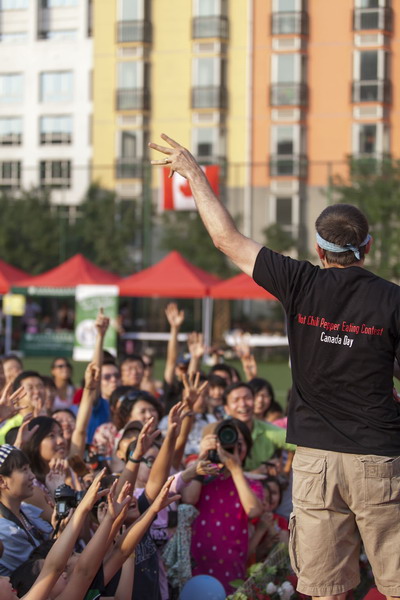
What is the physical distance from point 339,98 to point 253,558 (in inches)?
1382

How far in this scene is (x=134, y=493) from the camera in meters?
4.73

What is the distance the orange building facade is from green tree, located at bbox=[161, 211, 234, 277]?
4511 mm

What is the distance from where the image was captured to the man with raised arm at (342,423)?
3.15m

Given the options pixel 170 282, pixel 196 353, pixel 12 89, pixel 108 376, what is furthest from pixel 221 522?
pixel 12 89

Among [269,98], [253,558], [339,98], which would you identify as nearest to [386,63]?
[339,98]

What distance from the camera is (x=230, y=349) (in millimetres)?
27766

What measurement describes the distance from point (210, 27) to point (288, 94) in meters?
4.69

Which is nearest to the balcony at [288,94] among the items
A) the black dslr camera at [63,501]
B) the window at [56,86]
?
the window at [56,86]

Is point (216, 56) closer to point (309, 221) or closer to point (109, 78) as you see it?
point (109, 78)

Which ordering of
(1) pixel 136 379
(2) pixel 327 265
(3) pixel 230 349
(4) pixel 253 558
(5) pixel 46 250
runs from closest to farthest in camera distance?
(2) pixel 327 265
(4) pixel 253 558
(1) pixel 136 379
(3) pixel 230 349
(5) pixel 46 250

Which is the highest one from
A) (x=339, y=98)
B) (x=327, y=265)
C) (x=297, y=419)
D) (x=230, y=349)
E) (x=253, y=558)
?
(x=339, y=98)

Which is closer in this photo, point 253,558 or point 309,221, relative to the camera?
point 253,558

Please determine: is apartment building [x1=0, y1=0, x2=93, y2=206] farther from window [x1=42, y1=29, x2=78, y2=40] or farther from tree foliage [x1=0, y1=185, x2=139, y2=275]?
tree foliage [x1=0, y1=185, x2=139, y2=275]

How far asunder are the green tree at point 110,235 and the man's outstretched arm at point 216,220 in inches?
1218
